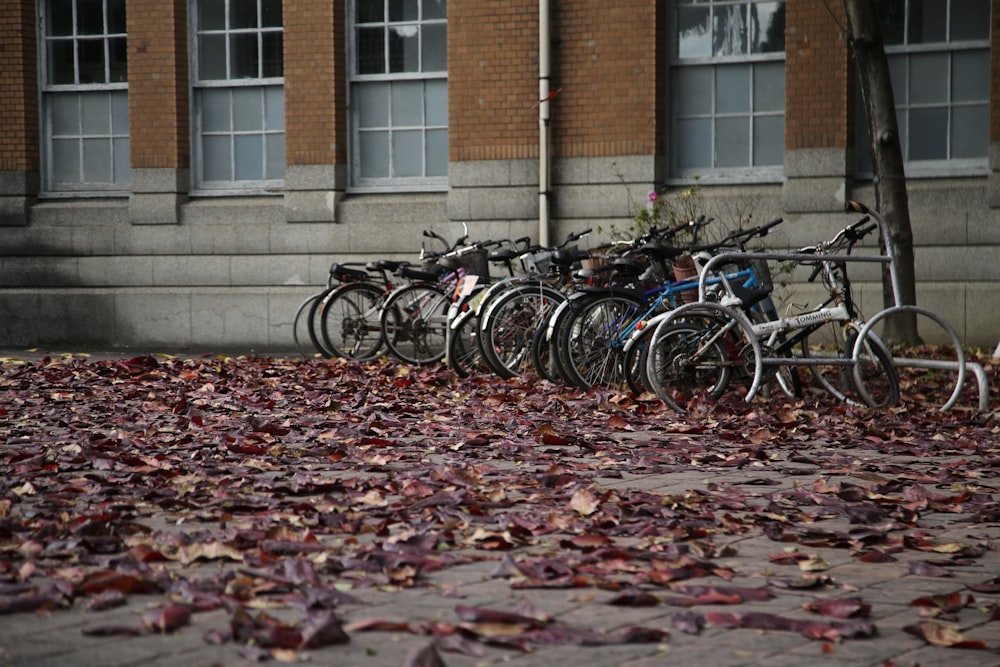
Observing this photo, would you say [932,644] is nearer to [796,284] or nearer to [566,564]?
[566,564]

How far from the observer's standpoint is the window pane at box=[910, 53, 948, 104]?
48.1 feet

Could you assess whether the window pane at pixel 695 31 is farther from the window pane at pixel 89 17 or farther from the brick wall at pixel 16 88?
the brick wall at pixel 16 88

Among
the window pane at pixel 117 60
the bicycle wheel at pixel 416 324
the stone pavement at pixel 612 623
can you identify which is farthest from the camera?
the window pane at pixel 117 60

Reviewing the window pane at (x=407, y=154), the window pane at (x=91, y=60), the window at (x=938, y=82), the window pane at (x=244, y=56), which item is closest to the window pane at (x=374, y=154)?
the window pane at (x=407, y=154)

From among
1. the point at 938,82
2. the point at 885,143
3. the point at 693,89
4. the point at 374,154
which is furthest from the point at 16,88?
the point at 938,82

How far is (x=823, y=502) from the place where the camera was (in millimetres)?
5422

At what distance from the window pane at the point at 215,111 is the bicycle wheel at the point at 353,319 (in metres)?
3.96

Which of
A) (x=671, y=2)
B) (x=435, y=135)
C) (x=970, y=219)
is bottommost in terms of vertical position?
(x=970, y=219)

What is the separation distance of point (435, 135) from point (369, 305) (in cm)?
318

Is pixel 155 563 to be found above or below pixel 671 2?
below

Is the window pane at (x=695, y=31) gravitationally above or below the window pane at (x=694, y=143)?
above

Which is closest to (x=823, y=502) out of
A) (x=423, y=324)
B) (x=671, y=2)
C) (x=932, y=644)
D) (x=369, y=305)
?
(x=932, y=644)

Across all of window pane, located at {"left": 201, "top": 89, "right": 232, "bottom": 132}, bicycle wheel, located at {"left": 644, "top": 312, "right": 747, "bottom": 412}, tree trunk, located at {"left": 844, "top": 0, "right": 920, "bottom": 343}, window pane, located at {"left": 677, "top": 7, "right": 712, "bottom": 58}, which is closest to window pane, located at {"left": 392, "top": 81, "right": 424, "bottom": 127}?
window pane, located at {"left": 201, "top": 89, "right": 232, "bottom": 132}

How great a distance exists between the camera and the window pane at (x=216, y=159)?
17125mm
